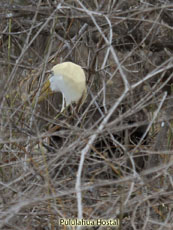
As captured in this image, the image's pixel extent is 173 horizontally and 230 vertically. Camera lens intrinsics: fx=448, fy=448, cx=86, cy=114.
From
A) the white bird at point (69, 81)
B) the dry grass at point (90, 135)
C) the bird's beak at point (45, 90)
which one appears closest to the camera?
the dry grass at point (90, 135)

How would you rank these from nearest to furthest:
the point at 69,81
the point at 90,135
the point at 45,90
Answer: the point at 90,135 < the point at 69,81 < the point at 45,90

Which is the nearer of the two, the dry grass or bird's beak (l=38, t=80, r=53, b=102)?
the dry grass

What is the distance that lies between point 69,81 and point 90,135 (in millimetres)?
525

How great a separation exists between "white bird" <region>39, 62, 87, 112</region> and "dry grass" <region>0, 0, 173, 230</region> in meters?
0.06

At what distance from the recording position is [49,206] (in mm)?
1465

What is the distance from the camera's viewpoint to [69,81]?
6.47ft

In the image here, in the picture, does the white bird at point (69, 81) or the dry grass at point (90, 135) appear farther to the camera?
the white bird at point (69, 81)

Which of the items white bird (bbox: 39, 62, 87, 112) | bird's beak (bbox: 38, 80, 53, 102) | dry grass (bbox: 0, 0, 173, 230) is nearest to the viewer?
dry grass (bbox: 0, 0, 173, 230)

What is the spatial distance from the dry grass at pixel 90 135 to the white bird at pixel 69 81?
6cm

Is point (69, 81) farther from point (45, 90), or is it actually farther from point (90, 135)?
point (90, 135)

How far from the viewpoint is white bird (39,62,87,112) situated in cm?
196

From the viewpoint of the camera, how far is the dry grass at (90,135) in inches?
55.4

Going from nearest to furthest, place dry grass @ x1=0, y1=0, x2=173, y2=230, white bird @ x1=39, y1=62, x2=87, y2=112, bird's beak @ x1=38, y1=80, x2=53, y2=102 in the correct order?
dry grass @ x1=0, y1=0, x2=173, y2=230 < white bird @ x1=39, y1=62, x2=87, y2=112 < bird's beak @ x1=38, y1=80, x2=53, y2=102

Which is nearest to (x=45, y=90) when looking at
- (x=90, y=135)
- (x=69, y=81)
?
(x=69, y=81)
